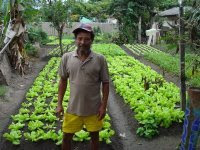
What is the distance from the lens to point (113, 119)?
306 inches

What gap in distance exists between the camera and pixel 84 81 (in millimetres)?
4613

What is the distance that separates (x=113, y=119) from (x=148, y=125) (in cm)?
120

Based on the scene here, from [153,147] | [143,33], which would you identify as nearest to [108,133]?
[153,147]

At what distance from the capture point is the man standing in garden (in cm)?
455

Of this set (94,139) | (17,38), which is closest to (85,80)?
(94,139)

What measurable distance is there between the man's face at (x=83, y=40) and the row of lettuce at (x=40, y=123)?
204cm

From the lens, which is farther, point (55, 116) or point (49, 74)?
point (49, 74)

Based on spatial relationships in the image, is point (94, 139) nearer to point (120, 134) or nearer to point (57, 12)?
point (120, 134)

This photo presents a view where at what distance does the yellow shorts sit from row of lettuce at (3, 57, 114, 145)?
123cm

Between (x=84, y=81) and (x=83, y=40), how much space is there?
1.79 ft

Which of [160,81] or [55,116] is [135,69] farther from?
[55,116]

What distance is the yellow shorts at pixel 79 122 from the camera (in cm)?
471

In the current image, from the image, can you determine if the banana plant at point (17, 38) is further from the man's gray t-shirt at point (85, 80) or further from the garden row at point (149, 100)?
the man's gray t-shirt at point (85, 80)

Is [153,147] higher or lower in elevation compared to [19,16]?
lower
